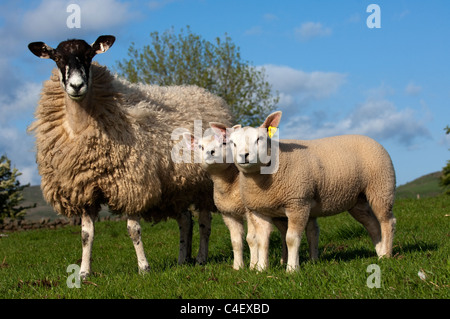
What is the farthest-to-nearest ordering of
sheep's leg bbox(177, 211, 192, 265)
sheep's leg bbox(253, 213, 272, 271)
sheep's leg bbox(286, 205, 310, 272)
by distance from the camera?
sheep's leg bbox(177, 211, 192, 265)
sheep's leg bbox(253, 213, 272, 271)
sheep's leg bbox(286, 205, 310, 272)

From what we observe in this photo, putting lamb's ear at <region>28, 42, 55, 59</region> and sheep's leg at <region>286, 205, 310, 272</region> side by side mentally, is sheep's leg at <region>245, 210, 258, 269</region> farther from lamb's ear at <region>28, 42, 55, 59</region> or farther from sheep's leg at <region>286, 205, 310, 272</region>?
lamb's ear at <region>28, 42, 55, 59</region>

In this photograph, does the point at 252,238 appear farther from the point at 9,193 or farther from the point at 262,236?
the point at 9,193

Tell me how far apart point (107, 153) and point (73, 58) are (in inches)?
52.0

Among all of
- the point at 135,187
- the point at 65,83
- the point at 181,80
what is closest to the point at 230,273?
the point at 135,187

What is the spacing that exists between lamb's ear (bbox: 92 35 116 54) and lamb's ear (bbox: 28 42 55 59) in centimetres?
57

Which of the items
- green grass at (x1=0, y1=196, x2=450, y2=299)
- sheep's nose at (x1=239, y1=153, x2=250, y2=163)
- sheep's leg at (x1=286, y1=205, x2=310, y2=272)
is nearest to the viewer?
green grass at (x1=0, y1=196, x2=450, y2=299)

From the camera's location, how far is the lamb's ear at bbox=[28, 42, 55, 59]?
662 cm

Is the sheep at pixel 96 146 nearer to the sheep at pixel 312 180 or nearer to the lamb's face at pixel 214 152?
the lamb's face at pixel 214 152

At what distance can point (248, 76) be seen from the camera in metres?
24.4

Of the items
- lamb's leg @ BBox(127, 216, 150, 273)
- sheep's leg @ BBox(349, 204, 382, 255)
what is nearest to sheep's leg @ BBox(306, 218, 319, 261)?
sheep's leg @ BBox(349, 204, 382, 255)

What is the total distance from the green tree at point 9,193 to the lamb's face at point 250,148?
17.1 meters

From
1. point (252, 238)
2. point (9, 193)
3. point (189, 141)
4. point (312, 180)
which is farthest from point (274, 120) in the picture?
point (9, 193)

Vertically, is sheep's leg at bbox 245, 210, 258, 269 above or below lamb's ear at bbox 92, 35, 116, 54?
below
